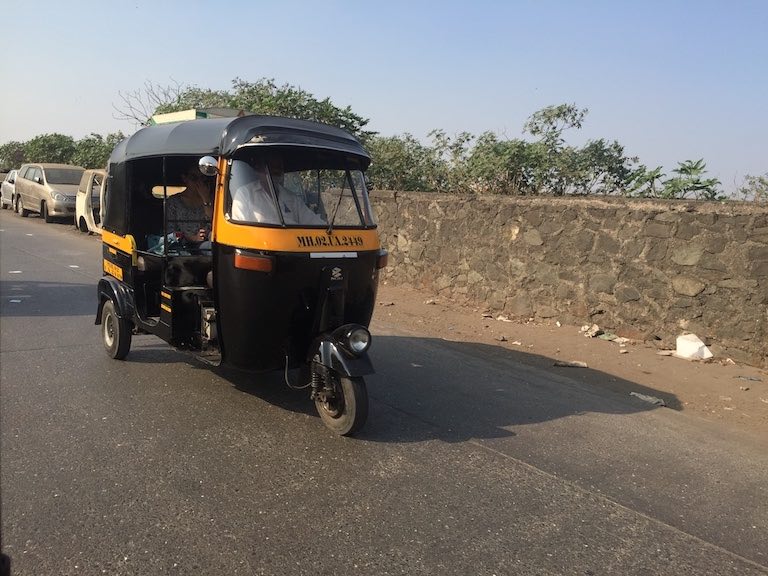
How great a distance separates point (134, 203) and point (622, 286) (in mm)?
5941

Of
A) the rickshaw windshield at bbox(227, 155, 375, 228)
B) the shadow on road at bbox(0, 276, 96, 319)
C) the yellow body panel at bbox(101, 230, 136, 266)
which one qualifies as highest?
the rickshaw windshield at bbox(227, 155, 375, 228)

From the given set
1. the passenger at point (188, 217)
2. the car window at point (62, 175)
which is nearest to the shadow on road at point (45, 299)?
the passenger at point (188, 217)

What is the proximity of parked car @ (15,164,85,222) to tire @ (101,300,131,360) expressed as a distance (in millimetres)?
15477

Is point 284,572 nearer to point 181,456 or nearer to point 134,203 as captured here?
point 181,456

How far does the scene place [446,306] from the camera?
33.1ft

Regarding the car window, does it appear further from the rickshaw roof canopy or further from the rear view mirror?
the rear view mirror

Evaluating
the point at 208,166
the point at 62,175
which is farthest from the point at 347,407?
the point at 62,175

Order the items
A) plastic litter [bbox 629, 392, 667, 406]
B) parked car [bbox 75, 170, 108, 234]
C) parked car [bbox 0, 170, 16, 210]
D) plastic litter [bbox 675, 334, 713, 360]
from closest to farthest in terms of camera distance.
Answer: plastic litter [bbox 629, 392, 667, 406] → plastic litter [bbox 675, 334, 713, 360] → parked car [bbox 75, 170, 108, 234] → parked car [bbox 0, 170, 16, 210]

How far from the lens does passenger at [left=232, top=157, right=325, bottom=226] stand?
446cm

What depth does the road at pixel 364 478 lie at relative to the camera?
300 centimetres

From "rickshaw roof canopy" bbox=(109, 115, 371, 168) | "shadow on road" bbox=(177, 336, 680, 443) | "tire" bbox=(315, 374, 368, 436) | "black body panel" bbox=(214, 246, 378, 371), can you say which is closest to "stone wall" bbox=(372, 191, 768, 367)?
"shadow on road" bbox=(177, 336, 680, 443)

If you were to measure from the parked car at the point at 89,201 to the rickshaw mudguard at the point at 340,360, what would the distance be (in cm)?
1188

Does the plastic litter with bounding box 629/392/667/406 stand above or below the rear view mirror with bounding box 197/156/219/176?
below

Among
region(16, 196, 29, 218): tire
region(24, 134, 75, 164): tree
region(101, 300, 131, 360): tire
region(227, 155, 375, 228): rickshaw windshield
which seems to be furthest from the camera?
region(24, 134, 75, 164): tree
